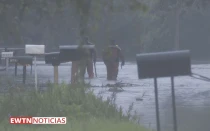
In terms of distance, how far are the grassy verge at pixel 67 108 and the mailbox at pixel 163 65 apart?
5.97 feet

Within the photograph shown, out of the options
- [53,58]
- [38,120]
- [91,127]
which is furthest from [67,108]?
[53,58]

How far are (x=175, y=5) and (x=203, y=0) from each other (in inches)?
71.6

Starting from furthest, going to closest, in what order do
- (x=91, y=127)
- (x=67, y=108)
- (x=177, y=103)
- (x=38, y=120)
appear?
(x=177, y=103) → (x=67, y=108) → (x=38, y=120) → (x=91, y=127)

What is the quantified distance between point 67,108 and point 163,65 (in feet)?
10.0

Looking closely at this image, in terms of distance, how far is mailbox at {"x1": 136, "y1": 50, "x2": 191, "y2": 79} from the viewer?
8.75 m

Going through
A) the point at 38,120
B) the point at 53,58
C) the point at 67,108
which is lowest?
the point at 38,120

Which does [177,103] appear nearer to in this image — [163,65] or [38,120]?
[38,120]

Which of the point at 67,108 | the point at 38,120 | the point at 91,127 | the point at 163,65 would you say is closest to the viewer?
the point at 163,65

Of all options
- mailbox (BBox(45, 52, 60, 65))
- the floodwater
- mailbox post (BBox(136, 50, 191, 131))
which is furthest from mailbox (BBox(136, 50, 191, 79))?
mailbox (BBox(45, 52, 60, 65))

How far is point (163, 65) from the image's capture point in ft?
28.8

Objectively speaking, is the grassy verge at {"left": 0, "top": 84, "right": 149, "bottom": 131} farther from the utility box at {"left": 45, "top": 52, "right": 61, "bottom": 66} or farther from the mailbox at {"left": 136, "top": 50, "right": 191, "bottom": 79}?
the utility box at {"left": 45, "top": 52, "right": 61, "bottom": 66}

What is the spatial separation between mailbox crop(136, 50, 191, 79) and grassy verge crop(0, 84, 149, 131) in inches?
71.7

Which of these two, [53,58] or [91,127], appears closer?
[91,127]

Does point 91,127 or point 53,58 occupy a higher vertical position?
point 53,58
